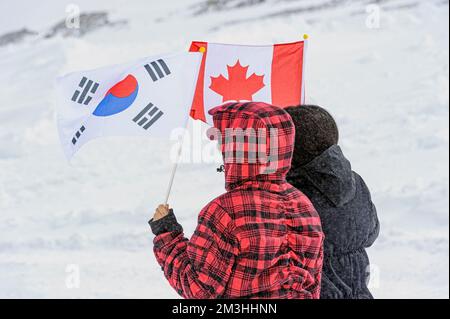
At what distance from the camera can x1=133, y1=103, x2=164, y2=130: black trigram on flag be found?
2635 mm

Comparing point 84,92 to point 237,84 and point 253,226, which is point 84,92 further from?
point 253,226

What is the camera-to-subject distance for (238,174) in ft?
6.30

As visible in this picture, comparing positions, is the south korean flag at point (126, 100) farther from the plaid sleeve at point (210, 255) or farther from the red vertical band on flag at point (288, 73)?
the plaid sleeve at point (210, 255)

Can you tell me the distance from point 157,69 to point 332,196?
92 cm

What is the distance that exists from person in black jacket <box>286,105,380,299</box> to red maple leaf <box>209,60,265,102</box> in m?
1.06

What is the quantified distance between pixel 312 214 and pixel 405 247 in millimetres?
3369

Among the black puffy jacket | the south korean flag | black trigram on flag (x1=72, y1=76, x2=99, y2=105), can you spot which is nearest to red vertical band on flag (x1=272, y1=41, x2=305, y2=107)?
the south korean flag

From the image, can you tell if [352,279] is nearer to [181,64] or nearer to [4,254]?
[181,64]

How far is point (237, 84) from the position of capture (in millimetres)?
3211

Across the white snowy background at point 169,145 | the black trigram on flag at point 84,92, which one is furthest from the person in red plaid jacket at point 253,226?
the white snowy background at point 169,145

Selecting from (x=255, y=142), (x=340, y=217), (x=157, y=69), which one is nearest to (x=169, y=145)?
(x=157, y=69)

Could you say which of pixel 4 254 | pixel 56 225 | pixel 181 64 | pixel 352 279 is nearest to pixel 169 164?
pixel 56 225

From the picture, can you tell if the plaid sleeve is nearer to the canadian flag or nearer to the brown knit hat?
the brown knit hat
